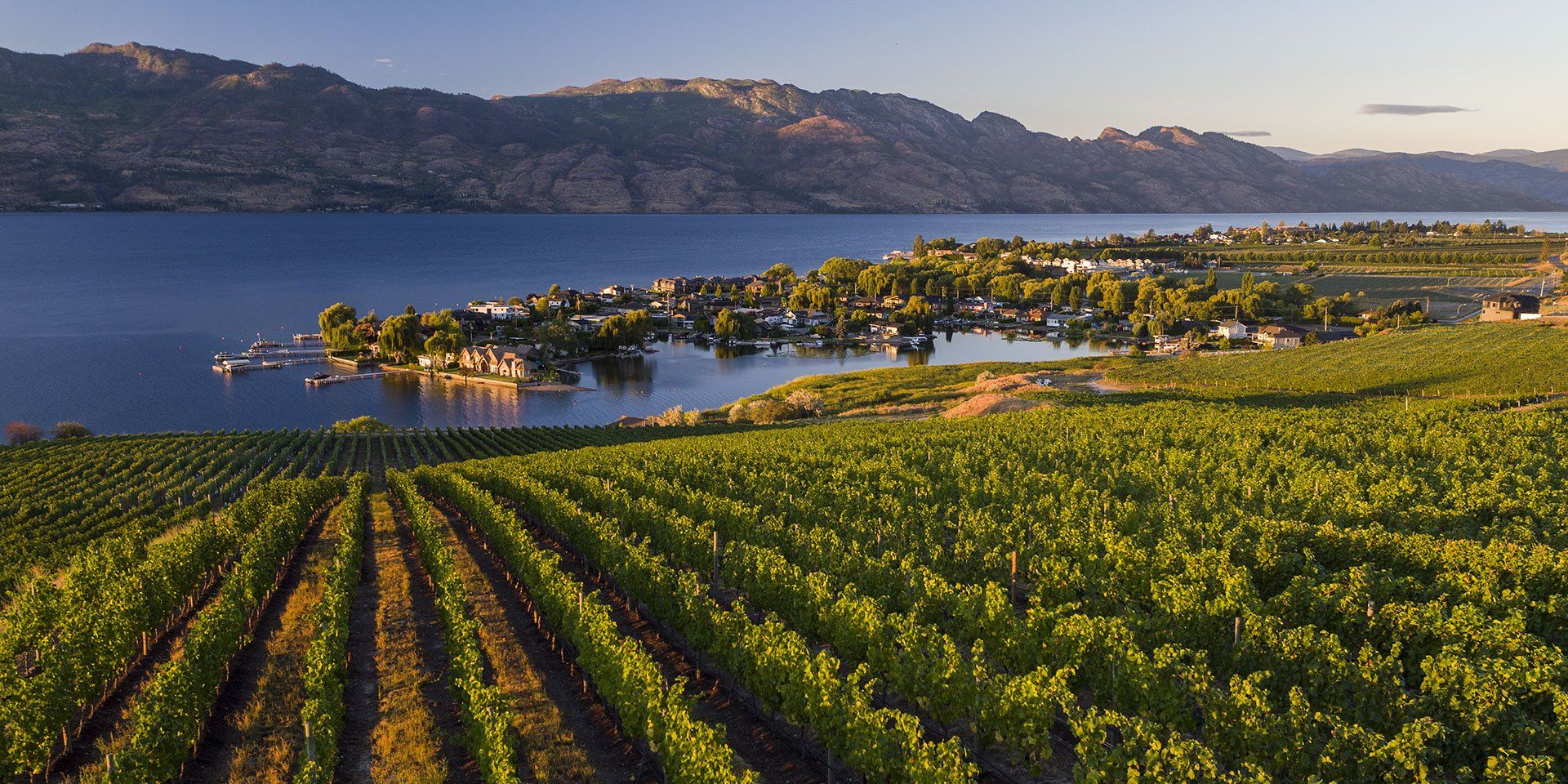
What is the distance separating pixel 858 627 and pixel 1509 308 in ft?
426

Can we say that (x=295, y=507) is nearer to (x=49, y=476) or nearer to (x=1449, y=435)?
(x=49, y=476)

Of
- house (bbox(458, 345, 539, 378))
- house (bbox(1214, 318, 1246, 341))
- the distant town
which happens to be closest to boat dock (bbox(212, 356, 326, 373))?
the distant town

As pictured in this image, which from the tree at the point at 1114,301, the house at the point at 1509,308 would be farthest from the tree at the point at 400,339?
the house at the point at 1509,308

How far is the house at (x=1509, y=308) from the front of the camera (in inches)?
4240

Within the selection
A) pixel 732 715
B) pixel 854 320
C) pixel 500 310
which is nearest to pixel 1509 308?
pixel 854 320

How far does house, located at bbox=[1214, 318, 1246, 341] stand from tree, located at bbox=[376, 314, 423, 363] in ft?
412

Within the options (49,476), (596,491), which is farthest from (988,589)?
(49,476)

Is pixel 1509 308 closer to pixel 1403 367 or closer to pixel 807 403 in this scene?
pixel 1403 367

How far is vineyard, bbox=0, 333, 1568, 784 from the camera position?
15445 millimetres

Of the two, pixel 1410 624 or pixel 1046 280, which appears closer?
pixel 1410 624

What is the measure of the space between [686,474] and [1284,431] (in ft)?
99.3

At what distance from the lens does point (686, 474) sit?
1618 inches

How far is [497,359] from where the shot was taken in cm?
12306

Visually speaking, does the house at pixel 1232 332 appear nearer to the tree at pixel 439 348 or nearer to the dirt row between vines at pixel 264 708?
the tree at pixel 439 348
